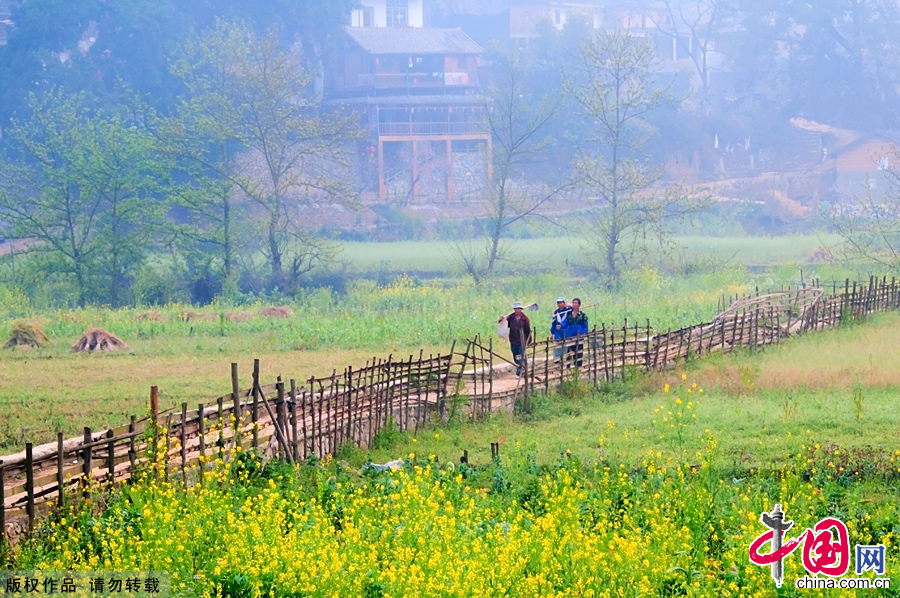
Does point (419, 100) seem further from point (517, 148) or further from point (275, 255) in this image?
point (275, 255)

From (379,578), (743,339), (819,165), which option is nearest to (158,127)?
(743,339)

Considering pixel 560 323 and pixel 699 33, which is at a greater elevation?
pixel 699 33

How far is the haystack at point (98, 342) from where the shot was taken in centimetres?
2156

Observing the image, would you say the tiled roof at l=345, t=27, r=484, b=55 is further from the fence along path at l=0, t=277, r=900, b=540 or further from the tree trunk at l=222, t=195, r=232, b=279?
the fence along path at l=0, t=277, r=900, b=540

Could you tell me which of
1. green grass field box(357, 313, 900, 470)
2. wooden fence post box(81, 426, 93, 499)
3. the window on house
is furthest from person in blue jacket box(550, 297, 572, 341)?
the window on house

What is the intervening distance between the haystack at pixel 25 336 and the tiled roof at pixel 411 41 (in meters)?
31.4

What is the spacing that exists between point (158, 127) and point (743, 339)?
23.6 meters

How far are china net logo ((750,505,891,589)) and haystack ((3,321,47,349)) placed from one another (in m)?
17.8

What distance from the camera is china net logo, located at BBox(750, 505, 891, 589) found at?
7395mm

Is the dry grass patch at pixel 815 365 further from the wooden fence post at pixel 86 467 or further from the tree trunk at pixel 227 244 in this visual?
the tree trunk at pixel 227 244

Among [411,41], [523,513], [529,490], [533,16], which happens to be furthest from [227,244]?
[533,16]

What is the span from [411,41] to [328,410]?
1682 inches

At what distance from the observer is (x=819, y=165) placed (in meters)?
57.6

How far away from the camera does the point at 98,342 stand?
2166cm
